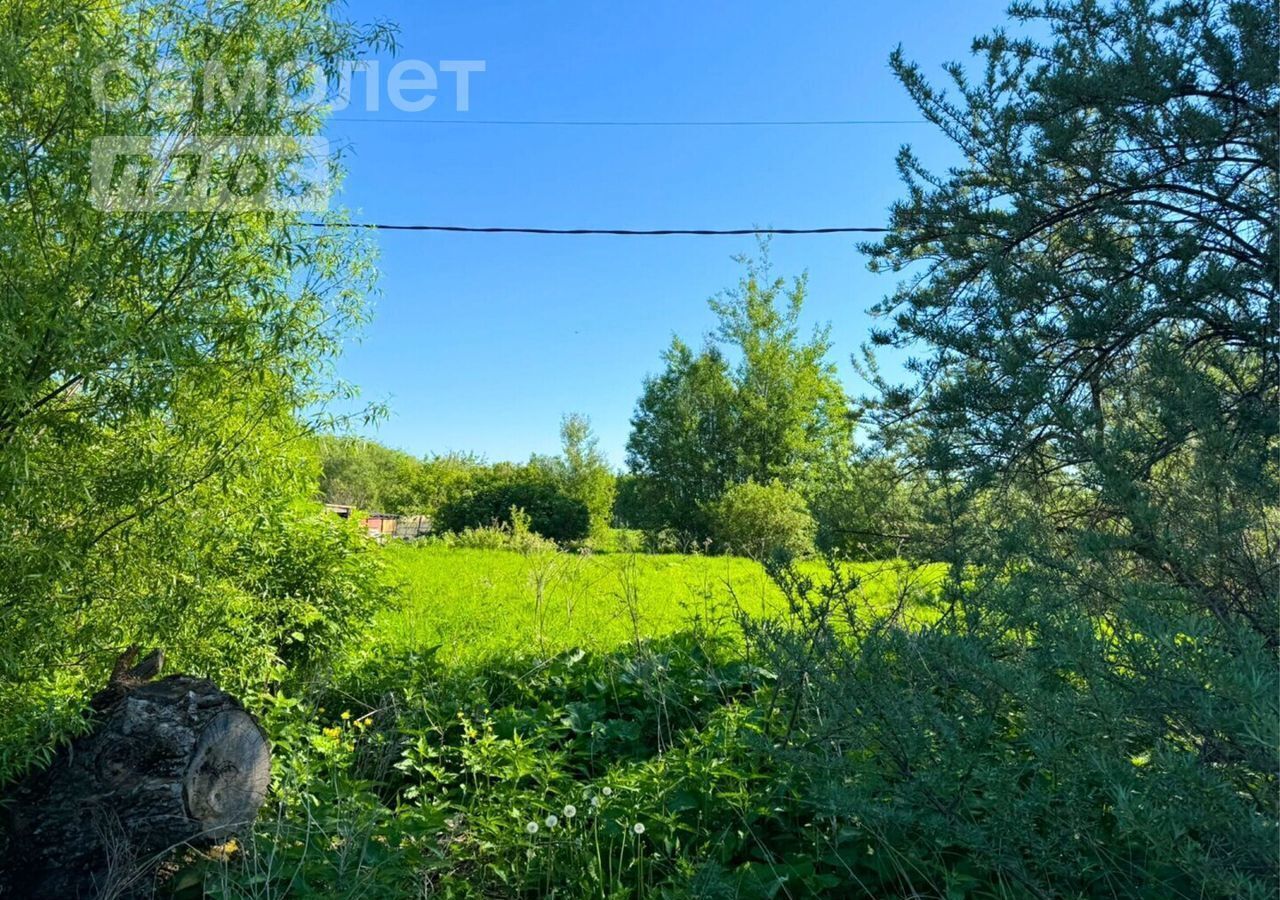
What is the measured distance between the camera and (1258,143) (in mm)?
2619

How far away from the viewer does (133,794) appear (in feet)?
9.93

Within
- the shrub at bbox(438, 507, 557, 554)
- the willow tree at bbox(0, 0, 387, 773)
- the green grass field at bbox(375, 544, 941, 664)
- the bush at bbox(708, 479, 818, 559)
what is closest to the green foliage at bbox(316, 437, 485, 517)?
the shrub at bbox(438, 507, 557, 554)

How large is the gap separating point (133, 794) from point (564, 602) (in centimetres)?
454

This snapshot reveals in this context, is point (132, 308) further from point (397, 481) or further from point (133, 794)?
point (397, 481)

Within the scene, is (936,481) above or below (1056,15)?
below

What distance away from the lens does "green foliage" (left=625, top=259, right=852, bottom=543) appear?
71.3ft

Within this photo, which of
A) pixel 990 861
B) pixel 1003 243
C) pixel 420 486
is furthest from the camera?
pixel 420 486

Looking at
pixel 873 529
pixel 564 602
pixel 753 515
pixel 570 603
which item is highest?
pixel 753 515

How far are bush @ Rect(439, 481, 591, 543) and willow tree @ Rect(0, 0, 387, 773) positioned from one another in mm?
17456

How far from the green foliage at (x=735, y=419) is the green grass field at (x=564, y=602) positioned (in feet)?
36.2

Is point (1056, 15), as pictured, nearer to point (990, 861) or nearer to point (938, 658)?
point (938, 658)

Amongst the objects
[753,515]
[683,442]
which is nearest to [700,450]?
[683,442]

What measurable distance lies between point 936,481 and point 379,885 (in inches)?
92.3

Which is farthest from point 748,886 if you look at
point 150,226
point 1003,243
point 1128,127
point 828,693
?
point 150,226
